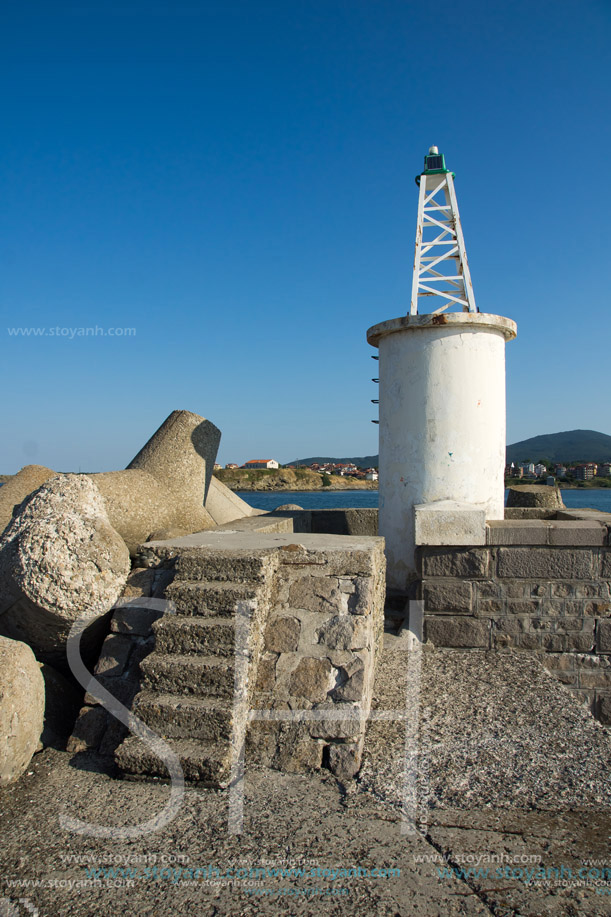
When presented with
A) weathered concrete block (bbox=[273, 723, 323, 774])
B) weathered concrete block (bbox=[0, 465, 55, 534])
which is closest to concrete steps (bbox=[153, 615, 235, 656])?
weathered concrete block (bbox=[273, 723, 323, 774])

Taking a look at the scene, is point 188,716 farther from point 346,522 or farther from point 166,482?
point 346,522

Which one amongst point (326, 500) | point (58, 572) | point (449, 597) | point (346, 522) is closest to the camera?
point (58, 572)

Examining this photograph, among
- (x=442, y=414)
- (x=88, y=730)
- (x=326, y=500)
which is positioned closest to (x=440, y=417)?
(x=442, y=414)

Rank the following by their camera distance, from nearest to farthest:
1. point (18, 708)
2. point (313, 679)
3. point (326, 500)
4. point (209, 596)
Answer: point (18, 708)
point (313, 679)
point (209, 596)
point (326, 500)

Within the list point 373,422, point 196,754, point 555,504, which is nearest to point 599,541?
point 373,422

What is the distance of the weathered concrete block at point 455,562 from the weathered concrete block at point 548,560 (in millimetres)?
157

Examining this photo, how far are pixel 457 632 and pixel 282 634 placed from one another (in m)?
2.08

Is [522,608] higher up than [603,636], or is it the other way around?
[522,608]

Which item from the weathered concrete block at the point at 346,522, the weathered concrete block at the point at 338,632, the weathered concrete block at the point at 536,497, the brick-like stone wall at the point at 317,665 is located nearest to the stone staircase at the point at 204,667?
the brick-like stone wall at the point at 317,665

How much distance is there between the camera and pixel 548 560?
16.4ft

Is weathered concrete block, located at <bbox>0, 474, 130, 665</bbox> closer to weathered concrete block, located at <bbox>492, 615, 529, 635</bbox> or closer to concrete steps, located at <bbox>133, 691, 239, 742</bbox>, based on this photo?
concrete steps, located at <bbox>133, 691, 239, 742</bbox>

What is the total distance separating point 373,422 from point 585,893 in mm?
4714

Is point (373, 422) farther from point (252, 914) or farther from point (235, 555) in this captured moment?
point (252, 914)

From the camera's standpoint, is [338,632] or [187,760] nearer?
[187,760]
